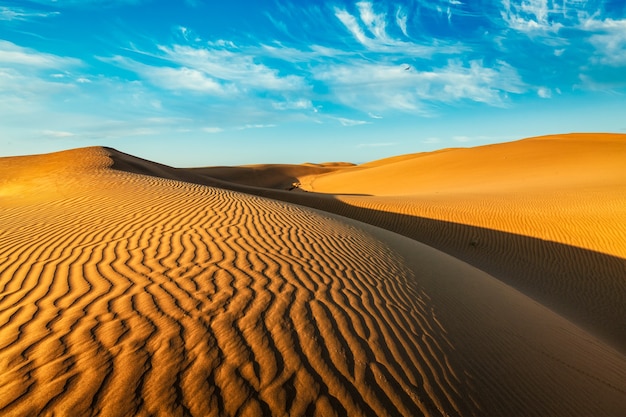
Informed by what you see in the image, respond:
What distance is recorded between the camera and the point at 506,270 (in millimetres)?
9172

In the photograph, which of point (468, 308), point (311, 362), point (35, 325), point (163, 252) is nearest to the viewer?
point (311, 362)

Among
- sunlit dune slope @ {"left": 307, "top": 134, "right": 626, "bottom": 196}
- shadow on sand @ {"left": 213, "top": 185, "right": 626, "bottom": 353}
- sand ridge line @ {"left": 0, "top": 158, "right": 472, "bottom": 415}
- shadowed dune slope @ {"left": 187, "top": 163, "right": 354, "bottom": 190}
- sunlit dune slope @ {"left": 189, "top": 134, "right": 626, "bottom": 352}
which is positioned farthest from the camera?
shadowed dune slope @ {"left": 187, "top": 163, "right": 354, "bottom": 190}

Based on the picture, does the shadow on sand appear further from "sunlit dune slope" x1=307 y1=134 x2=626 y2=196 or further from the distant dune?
"sunlit dune slope" x1=307 y1=134 x2=626 y2=196

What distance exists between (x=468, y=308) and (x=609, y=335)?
3.49 metres

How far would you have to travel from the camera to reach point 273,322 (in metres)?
3.18

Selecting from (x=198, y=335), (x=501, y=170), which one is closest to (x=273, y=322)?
→ (x=198, y=335)

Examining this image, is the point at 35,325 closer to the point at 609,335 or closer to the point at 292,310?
the point at 292,310

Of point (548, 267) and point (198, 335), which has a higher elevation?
point (198, 335)

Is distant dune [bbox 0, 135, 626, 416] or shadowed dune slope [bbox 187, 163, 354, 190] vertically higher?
distant dune [bbox 0, 135, 626, 416]

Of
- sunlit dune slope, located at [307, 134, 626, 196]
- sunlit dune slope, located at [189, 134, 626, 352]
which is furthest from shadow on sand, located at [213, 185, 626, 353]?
sunlit dune slope, located at [307, 134, 626, 196]

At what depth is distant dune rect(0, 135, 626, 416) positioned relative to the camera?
2.35m

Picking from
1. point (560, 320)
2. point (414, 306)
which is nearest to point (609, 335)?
point (560, 320)

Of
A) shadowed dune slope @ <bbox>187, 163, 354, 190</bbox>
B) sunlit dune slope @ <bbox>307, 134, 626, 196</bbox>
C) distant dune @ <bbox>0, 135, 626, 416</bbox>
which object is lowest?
shadowed dune slope @ <bbox>187, 163, 354, 190</bbox>

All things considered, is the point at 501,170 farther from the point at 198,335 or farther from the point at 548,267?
the point at 198,335
